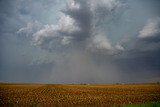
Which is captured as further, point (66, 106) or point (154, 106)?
point (66, 106)

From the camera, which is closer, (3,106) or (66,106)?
(3,106)

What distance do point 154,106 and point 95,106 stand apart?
7.74m

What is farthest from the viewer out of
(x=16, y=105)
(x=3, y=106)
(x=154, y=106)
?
(x=16, y=105)

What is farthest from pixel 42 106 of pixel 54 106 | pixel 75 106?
pixel 75 106

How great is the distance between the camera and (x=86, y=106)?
25.2 meters

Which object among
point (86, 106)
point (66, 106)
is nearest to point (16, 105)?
point (66, 106)

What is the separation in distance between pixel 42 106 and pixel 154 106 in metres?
11.1

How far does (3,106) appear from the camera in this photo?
22656mm

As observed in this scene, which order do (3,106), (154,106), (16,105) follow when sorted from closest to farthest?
(154,106) → (3,106) → (16,105)

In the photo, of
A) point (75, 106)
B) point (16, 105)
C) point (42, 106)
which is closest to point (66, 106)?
point (75, 106)

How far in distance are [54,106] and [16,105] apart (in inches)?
154

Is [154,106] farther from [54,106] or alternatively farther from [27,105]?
[27,105]

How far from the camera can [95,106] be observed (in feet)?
82.3

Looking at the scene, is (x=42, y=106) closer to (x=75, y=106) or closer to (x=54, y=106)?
(x=54, y=106)
